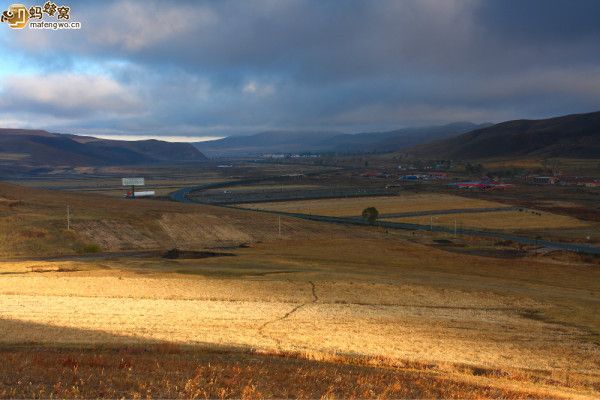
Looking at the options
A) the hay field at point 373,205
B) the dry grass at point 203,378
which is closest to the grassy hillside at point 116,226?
the hay field at point 373,205

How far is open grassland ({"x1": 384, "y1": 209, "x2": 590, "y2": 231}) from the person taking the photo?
113 metres

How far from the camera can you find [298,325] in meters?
33.8

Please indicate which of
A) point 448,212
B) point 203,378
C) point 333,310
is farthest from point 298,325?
point 448,212

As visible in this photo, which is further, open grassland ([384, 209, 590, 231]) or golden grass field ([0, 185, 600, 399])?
open grassland ([384, 209, 590, 231])

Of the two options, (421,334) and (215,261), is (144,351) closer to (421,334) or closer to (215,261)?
(421,334)

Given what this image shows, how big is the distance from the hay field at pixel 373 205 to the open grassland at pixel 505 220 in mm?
14090

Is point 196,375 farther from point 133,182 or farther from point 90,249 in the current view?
point 133,182

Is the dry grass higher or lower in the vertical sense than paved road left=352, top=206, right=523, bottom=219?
higher

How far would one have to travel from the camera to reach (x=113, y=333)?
29422 mm

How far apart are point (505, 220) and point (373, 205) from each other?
1526 inches

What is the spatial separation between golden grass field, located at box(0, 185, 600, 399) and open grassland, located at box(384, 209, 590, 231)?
39.3m

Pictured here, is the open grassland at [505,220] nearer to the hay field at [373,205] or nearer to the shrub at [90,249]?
the hay field at [373,205]

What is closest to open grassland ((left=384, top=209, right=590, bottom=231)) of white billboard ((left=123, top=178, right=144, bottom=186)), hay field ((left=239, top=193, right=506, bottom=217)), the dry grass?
hay field ((left=239, top=193, right=506, bottom=217))

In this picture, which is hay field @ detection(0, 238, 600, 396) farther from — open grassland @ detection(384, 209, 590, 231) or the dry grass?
open grassland @ detection(384, 209, 590, 231)
